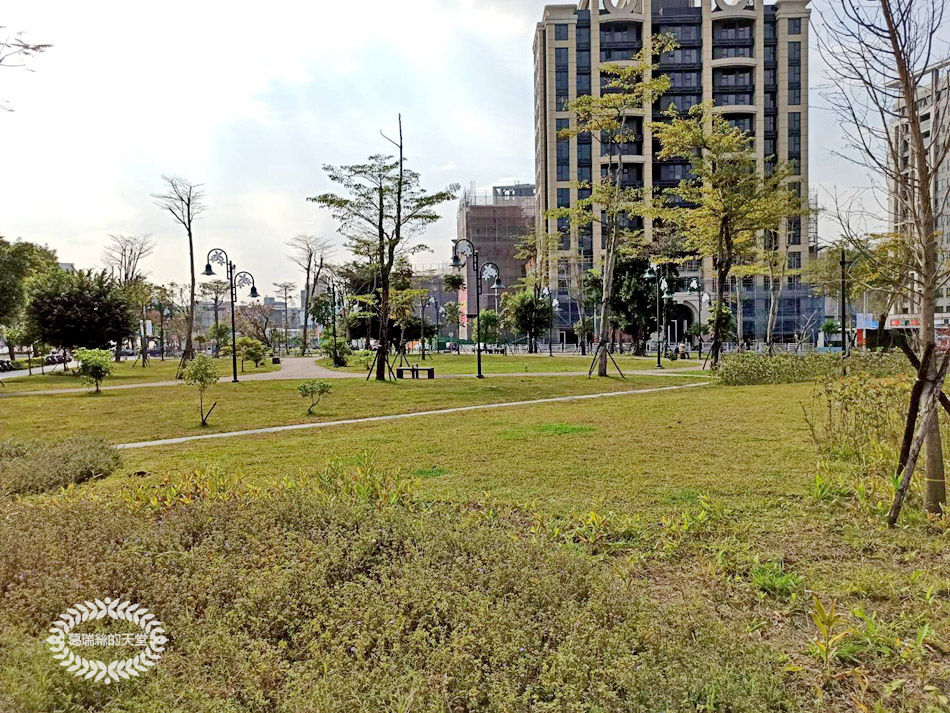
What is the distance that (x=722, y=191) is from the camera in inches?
808

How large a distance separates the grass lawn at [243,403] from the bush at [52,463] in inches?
65.9

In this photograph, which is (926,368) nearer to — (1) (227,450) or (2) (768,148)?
(1) (227,450)

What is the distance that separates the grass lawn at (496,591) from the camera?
2729mm

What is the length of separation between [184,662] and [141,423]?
1043 centimetres

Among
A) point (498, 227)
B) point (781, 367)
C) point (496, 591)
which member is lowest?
point (496, 591)

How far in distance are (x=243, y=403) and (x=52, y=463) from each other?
8011 mm

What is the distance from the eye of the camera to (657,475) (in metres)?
6.46

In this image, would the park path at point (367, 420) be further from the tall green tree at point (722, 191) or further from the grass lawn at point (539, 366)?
the grass lawn at point (539, 366)

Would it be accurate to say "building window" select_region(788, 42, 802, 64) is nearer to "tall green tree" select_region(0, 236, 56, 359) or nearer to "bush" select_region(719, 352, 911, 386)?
"bush" select_region(719, 352, 911, 386)

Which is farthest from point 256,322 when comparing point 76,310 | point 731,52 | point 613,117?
point 731,52

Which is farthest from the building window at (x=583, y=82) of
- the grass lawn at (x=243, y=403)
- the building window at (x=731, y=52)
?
the grass lawn at (x=243, y=403)

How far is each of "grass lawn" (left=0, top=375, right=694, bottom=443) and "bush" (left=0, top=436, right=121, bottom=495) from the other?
1675mm

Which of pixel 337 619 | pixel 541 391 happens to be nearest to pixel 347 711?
pixel 337 619

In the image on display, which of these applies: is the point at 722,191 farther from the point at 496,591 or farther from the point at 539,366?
the point at 496,591
